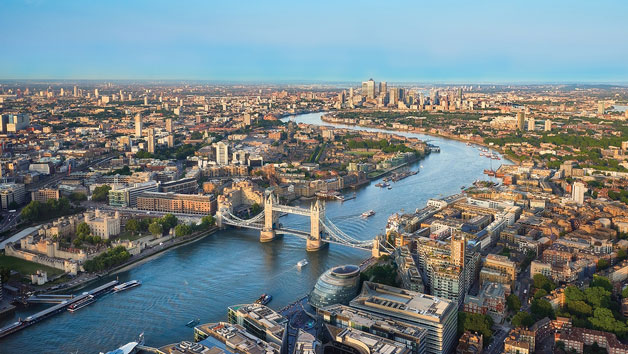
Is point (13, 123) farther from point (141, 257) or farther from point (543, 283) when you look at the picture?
point (543, 283)

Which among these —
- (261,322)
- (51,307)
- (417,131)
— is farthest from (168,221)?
(417,131)

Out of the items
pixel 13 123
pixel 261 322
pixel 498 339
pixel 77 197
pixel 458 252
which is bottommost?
pixel 498 339

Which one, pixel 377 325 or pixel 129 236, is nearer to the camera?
pixel 377 325

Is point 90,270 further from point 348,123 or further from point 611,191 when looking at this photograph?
point 348,123

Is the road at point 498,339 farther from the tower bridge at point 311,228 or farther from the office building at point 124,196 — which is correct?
the office building at point 124,196

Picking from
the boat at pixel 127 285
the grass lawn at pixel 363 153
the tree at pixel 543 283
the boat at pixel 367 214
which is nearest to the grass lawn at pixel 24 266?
the boat at pixel 127 285
